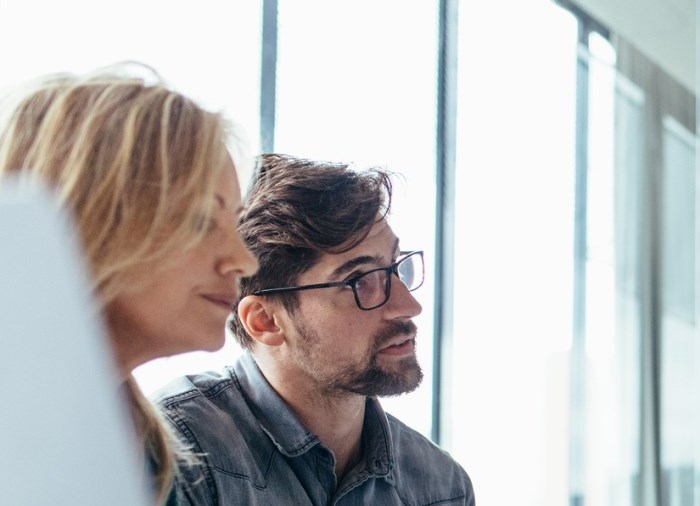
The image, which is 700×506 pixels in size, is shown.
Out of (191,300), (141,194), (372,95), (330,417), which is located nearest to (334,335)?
(330,417)

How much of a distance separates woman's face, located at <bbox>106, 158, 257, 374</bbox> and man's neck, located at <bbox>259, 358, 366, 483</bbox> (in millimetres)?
627

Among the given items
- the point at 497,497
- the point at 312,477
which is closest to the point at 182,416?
the point at 312,477

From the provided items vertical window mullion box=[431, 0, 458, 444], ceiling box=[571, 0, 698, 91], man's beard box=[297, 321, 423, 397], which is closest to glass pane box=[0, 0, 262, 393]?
man's beard box=[297, 321, 423, 397]

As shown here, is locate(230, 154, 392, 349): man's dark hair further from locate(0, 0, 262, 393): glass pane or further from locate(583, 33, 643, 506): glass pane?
locate(583, 33, 643, 506): glass pane

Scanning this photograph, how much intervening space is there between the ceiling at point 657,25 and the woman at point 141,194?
3644mm

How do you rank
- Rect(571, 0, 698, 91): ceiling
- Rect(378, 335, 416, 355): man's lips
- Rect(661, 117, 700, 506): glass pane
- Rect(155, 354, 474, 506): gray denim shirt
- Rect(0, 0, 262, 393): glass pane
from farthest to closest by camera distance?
1. Rect(661, 117, 700, 506): glass pane
2. Rect(571, 0, 698, 91): ceiling
3. Rect(0, 0, 262, 393): glass pane
4. Rect(378, 335, 416, 355): man's lips
5. Rect(155, 354, 474, 506): gray denim shirt

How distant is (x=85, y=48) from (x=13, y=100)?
3.85 feet

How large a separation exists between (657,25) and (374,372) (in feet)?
11.0

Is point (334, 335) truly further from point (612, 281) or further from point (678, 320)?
point (678, 320)

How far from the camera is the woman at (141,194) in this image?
0.63 meters

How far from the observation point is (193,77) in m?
2.10

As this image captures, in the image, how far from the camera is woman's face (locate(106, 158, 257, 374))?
2.50ft

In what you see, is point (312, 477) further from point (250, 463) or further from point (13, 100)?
point (13, 100)

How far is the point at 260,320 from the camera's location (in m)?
1.59
